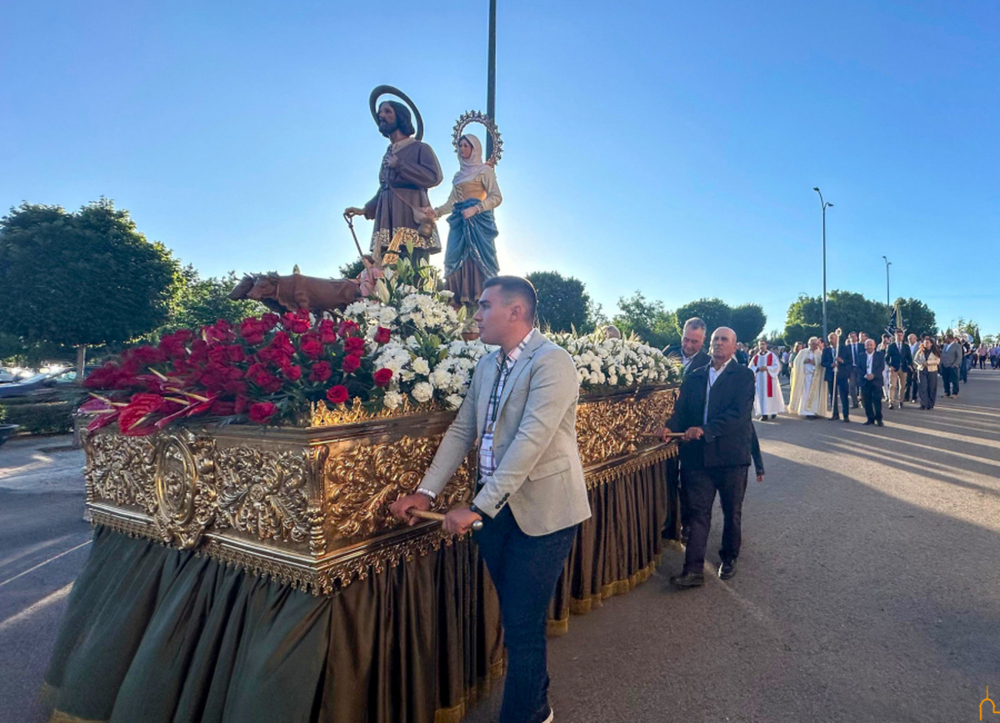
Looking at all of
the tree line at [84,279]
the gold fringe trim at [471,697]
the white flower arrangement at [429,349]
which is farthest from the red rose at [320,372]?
the tree line at [84,279]

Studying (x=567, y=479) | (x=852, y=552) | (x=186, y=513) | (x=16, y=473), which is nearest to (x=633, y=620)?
(x=567, y=479)

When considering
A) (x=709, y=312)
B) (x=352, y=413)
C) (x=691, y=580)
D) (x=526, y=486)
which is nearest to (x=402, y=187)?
(x=352, y=413)

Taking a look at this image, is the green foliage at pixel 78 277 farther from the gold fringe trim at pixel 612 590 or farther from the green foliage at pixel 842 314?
the green foliage at pixel 842 314

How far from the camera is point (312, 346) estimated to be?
2.50 m

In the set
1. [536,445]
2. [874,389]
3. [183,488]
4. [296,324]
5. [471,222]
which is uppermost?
[471,222]

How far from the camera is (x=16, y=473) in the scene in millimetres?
9070

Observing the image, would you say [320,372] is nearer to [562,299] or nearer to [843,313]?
[562,299]

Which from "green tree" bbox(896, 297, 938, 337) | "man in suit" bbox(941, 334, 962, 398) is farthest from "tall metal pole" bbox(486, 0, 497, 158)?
"green tree" bbox(896, 297, 938, 337)

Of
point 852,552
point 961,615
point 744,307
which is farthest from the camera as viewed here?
point 744,307

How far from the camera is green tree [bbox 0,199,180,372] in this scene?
44.7ft

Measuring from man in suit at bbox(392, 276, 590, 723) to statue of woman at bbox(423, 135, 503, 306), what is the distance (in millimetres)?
3030

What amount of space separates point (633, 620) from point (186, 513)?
107 inches

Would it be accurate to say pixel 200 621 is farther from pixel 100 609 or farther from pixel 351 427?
pixel 351 427

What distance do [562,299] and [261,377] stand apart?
33236 millimetres
